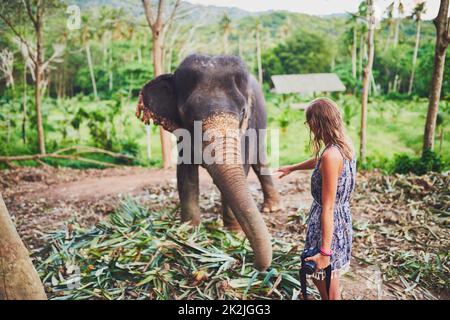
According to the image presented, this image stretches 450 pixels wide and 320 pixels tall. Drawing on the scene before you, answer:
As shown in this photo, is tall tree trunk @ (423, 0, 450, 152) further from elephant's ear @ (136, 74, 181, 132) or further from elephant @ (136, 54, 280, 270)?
elephant's ear @ (136, 74, 181, 132)

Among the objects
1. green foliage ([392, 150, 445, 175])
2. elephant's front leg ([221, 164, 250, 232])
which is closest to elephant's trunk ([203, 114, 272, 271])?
elephant's front leg ([221, 164, 250, 232])

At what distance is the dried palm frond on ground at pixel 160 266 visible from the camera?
2.80 m

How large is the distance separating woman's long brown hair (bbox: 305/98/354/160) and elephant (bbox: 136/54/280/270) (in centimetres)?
78

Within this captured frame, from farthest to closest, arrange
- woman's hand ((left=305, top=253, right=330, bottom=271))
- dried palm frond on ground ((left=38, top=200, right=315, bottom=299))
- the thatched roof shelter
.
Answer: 1. the thatched roof shelter
2. dried palm frond on ground ((left=38, top=200, right=315, bottom=299))
3. woman's hand ((left=305, top=253, right=330, bottom=271))

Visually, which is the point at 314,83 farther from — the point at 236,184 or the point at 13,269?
the point at 13,269

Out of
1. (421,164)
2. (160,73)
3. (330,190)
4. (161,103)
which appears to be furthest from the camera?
(160,73)

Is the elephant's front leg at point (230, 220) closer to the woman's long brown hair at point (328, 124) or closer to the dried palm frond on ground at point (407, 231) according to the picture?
the dried palm frond on ground at point (407, 231)

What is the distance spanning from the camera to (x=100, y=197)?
581 centimetres

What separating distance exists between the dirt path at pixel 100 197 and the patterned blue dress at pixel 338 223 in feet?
2.93

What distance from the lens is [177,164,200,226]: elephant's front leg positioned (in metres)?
3.84

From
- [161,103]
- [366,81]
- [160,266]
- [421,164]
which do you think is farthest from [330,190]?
[366,81]

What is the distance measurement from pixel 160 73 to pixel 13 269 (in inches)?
245

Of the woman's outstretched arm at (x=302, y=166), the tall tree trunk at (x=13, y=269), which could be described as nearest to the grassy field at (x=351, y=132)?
the woman's outstretched arm at (x=302, y=166)

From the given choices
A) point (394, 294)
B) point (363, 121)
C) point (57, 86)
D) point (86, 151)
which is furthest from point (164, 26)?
point (57, 86)
